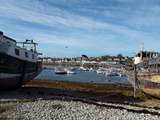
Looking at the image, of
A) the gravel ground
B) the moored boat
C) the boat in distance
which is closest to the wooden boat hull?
the boat in distance

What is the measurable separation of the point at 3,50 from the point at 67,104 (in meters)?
12.7

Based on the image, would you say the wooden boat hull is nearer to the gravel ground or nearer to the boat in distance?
the boat in distance

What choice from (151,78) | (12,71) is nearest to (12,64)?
(12,71)

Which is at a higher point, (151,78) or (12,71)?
(12,71)

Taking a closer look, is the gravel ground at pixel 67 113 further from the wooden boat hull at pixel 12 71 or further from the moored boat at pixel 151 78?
the moored boat at pixel 151 78

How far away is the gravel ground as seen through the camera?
2205 cm

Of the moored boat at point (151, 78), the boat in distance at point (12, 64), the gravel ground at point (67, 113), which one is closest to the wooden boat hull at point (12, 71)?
the boat in distance at point (12, 64)

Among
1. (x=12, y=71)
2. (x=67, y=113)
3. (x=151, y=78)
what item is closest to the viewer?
(x=67, y=113)

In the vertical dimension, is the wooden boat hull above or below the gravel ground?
above

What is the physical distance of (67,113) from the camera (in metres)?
23.3

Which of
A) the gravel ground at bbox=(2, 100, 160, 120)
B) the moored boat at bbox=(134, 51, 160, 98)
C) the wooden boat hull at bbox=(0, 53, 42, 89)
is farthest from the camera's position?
the moored boat at bbox=(134, 51, 160, 98)

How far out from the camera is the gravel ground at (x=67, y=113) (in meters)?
22.0

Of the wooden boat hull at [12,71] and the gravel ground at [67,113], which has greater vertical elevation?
the wooden boat hull at [12,71]

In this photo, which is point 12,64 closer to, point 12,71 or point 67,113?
point 12,71
